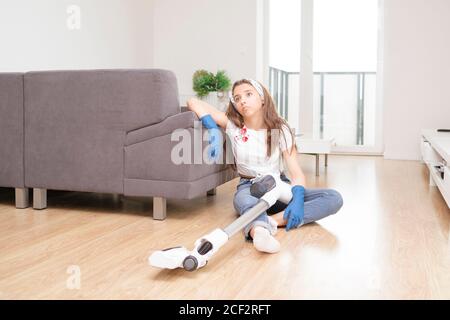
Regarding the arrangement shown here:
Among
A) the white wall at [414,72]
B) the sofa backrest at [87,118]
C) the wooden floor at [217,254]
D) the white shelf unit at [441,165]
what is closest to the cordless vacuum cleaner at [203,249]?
the wooden floor at [217,254]

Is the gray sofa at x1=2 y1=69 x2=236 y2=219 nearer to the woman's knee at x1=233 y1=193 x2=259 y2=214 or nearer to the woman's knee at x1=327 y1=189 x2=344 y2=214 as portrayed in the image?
the woman's knee at x1=233 y1=193 x2=259 y2=214

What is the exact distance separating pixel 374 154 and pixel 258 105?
3784mm

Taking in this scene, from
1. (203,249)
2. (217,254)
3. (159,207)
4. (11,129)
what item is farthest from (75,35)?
(203,249)

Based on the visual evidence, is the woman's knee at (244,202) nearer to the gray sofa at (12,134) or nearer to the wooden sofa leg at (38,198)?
the wooden sofa leg at (38,198)

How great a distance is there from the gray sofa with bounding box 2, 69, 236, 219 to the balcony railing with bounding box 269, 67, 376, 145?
3797 millimetres

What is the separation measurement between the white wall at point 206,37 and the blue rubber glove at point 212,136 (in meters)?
3.85

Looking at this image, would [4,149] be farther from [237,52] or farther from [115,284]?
[237,52]

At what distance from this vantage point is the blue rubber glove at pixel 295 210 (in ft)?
7.13

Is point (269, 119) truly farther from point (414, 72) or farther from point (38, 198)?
point (414, 72)

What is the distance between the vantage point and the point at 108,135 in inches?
95.7

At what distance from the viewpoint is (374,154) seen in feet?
19.3

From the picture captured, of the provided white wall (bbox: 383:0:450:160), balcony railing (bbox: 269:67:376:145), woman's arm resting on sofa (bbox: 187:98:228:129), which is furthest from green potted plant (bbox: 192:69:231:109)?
woman's arm resting on sofa (bbox: 187:98:228:129)

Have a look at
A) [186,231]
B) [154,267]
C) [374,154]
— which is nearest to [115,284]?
[154,267]

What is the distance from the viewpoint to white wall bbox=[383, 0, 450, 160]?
5293 mm
